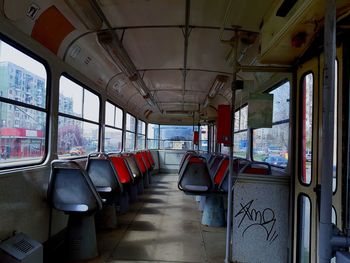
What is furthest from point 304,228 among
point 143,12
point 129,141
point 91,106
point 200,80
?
point 129,141

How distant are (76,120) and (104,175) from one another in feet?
2.78

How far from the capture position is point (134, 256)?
3.28 meters

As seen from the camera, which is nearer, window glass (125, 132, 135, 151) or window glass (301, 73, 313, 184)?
window glass (301, 73, 313, 184)

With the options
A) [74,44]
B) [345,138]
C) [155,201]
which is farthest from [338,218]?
[155,201]

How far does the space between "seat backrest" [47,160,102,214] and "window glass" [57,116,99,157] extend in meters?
0.58

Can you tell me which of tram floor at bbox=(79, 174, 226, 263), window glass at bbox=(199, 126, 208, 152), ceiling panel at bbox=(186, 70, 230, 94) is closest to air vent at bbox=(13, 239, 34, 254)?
tram floor at bbox=(79, 174, 226, 263)

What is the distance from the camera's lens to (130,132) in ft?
28.6

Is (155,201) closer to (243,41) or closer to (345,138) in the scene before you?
(243,41)

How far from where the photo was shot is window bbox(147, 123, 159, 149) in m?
12.0

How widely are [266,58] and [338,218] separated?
1394 millimetres

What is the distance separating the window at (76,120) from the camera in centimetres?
371

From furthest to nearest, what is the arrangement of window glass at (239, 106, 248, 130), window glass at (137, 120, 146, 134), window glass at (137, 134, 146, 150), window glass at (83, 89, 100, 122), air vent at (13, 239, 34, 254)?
window glass at (137, 134, 146, 150), window glass at (137, 120, 146, 134), window glass at (239, 106, 248, 130), window glass at (83, 89, 100, 122), air vent at (13, 239, 34, 254)

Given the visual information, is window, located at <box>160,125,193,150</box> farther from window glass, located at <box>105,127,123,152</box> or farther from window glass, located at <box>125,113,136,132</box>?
window glass, located at <box>105,127,123,152</box>

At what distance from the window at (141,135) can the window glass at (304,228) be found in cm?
758
